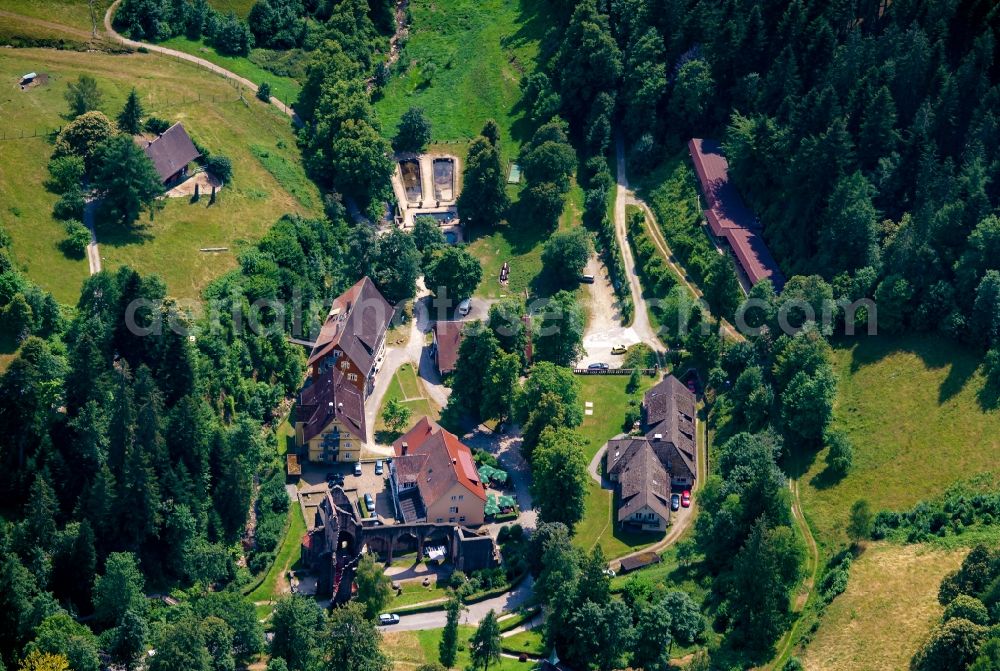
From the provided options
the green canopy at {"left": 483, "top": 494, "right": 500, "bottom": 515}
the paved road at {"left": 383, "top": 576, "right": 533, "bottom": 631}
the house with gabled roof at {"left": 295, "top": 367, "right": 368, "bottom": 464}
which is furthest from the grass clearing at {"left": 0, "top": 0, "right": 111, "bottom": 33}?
the paved road at {"left": 383, "top": 576, "right": 533, "bottom": 631}

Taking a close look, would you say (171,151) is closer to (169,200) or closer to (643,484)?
(169,200)

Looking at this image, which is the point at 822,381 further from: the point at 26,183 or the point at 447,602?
the point at 26,183

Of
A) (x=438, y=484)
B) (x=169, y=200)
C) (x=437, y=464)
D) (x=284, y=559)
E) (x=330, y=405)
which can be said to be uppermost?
(x=169, y=200)

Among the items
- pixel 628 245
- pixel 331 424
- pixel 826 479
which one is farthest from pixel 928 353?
pixel 331 424

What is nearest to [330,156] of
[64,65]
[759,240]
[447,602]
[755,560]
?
[64,65]

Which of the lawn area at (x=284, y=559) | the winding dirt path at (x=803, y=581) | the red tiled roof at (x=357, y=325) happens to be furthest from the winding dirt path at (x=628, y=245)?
the lawn area at (x=284, y=559)

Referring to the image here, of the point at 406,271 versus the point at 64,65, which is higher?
the point at 64,65
